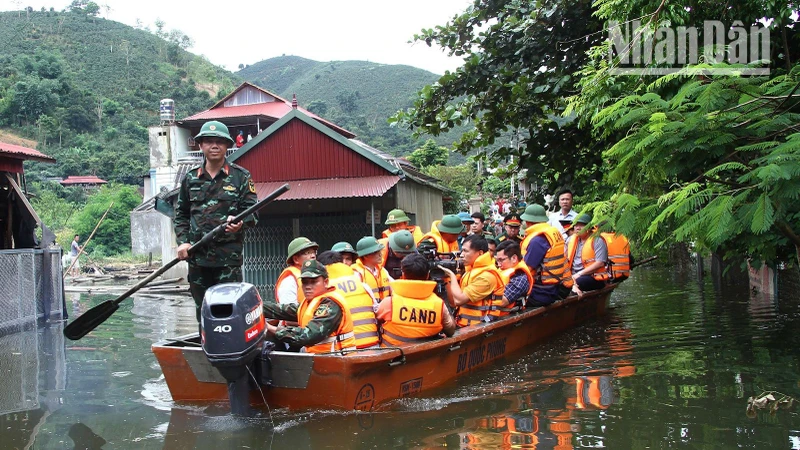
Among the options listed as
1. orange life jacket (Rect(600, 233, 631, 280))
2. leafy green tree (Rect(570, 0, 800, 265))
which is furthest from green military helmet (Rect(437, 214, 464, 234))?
leafy green tree (Rect(570, 0, 800, 265))

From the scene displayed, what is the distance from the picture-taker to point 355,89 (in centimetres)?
10088

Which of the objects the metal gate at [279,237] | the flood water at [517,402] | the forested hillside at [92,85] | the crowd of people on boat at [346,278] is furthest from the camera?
the forested hillside at [92,85]

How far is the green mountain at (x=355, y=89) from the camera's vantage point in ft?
255

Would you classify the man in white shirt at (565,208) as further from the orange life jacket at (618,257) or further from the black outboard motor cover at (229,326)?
the black outboard motor cover at (229,326)

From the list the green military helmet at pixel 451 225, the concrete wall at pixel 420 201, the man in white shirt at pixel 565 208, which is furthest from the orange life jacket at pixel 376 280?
the concrete wall at pixel 420 201

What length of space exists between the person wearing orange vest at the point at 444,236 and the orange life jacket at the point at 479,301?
1.04 metres

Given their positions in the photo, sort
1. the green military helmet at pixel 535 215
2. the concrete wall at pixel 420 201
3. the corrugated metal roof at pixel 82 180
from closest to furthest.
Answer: the green military helmet at pixel 535 215
the concrete wall at pixel 420 201
the corrugated metal roof at pixel 82 180

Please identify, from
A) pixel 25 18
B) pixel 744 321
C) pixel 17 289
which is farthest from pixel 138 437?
pixel 25 18

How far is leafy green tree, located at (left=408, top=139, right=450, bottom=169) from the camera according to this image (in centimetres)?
3778

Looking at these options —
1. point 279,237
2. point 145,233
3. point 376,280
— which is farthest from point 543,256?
point 145,233

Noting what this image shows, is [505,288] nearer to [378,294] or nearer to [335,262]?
[378,294]

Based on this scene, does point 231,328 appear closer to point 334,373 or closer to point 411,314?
point 334,373

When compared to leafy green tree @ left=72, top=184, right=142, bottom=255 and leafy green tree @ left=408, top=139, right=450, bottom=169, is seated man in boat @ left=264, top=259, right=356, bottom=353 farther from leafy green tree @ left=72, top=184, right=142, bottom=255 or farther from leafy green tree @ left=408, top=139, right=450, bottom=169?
leafy green tree @ left=72, top=184, right=142, bottom=255

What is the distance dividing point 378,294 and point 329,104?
88936 mm
